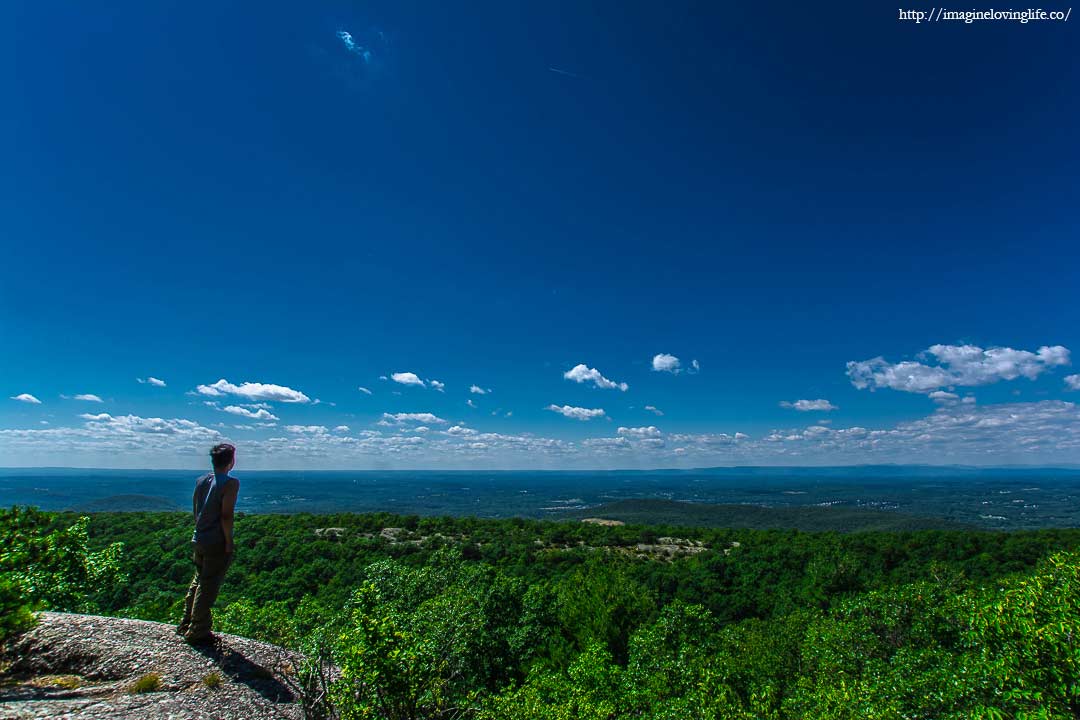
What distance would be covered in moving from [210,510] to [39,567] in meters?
7.73

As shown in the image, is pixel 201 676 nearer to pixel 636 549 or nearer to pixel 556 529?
pixel 636 549

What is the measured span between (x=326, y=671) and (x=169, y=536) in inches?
3036

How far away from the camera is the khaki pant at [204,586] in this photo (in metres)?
8.59

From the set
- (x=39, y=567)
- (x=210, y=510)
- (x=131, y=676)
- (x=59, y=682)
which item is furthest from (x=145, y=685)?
(x=39, y=567)

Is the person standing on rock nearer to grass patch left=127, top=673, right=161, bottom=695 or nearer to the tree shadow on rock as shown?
grass patch left=127, top=673, right=161, bottom=695

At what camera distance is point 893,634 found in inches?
1239

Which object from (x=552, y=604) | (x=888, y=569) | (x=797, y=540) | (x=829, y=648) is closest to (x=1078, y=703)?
(x=829, y=648)

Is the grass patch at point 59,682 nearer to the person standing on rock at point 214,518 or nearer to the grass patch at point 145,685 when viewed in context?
the grass patch at point 145,685

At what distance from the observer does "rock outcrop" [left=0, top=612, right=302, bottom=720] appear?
7.25 meters

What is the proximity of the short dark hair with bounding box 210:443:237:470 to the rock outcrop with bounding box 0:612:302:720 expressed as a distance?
3805mm

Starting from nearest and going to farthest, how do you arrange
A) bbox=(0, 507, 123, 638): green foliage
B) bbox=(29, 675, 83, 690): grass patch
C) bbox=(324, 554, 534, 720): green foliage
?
1. bbox=(0, 507, 123, 638): green foliage
2. bbox=(29, 675, 83, 690): grass patch
3. bbox=(324, 554, 534, 720): green foliage

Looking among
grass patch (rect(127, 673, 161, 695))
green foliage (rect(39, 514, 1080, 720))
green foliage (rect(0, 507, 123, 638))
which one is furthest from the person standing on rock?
green foliage (rect(39, 514, 1080, 720))

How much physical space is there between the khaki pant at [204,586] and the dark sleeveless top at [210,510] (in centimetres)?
16

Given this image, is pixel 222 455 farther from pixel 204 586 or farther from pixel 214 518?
pixel 204 586
